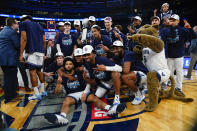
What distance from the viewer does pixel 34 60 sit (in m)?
2.55

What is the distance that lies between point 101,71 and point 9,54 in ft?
6.10

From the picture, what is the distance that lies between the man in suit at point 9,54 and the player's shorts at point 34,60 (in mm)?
314

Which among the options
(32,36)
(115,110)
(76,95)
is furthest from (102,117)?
(32,36)

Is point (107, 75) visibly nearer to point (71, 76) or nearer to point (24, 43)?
point (71, 76)

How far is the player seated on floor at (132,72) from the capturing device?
2354mm

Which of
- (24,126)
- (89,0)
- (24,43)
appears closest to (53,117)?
(24,126)

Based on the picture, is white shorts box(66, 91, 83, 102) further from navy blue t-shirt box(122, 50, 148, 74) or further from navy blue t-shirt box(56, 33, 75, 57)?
navy blue t-shirt box(56, 33, 75, 57)

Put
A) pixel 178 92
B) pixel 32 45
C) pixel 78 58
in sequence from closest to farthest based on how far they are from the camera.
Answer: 1. pixel 32 45
2. pixel 178 92
3. pixel 78 58

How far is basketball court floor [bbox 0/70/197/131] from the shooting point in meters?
1.63

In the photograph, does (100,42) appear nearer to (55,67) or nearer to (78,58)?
(78,58)

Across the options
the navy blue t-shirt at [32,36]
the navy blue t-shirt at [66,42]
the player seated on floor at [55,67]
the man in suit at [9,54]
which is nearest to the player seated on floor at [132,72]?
the navy blue t-shirt at [66,42]

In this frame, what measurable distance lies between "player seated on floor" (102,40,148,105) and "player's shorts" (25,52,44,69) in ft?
4.43

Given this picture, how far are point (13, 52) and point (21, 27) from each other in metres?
0.55

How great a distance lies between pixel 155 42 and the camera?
1959 mm
